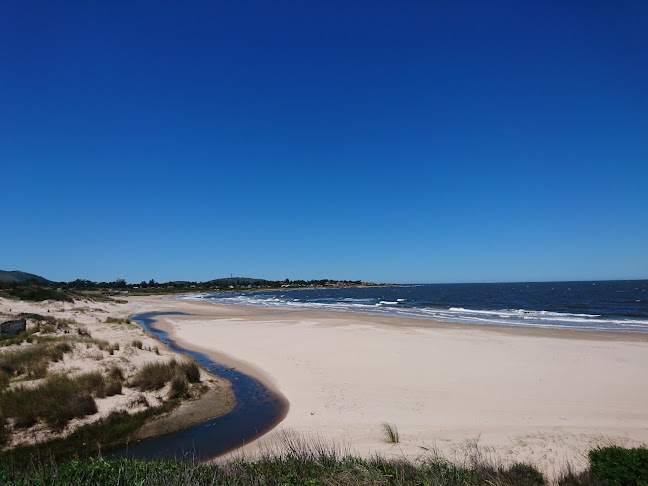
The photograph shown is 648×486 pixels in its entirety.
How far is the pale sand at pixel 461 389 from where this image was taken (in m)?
7.73

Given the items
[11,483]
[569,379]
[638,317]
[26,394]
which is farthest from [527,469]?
[638,317]

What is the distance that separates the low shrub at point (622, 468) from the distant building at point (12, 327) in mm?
25234

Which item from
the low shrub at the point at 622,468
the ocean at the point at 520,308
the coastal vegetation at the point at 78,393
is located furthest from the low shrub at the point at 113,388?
the ocean at the point at 520,308

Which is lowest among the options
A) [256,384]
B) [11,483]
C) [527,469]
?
[256,384]

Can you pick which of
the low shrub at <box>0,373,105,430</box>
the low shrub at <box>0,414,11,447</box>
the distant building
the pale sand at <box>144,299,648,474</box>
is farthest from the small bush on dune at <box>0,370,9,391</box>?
the distant building

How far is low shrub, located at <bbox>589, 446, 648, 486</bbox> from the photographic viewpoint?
190 inches

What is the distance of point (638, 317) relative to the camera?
34.0 metres

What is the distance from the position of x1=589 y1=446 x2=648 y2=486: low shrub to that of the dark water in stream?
6581 millimetres

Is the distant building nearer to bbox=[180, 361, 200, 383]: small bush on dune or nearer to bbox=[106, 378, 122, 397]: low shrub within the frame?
bbox=[106, 378, 122, 397]: low shrub

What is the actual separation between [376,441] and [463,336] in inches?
646

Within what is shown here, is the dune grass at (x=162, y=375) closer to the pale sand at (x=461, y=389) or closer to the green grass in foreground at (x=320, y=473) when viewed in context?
the pale sand at (x=461, y=389)

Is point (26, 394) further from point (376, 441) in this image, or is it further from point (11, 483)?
point (376, 441)

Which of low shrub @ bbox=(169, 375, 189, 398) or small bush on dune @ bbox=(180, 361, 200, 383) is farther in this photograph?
small bush on dune @ bbox=(180, 361, 200, 383)

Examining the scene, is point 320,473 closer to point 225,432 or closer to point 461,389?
point 225,432
